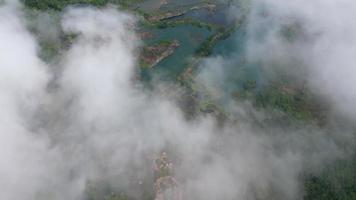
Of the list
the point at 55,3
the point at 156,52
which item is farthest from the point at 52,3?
the point at 156,52

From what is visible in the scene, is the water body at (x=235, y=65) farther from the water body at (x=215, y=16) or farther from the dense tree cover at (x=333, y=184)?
the dense tree cover at (x=333, y=184)

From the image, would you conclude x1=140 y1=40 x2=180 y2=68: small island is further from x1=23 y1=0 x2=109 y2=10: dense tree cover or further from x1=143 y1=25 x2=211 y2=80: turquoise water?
x1=23 y1=0 x2=109 y2=10: dense tree cover

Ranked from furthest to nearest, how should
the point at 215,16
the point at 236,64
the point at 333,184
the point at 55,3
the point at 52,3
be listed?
1. the point at 215,16
2. the point at 55,3
3. the point at 52,3
4. the point at 236,64
5. the point at 333,184

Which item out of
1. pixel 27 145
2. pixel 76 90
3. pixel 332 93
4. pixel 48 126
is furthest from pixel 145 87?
pixel 332 93

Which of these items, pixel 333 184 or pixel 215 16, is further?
pixel 215 16

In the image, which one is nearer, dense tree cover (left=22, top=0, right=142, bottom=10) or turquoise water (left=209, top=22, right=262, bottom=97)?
A: turquoise water (left=209, top=22, right=262, bottom=97)

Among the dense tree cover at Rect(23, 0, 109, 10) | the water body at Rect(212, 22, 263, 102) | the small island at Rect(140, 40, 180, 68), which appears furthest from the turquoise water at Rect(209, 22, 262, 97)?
the dense tree cover at Rect(23, 0, 109, 10)

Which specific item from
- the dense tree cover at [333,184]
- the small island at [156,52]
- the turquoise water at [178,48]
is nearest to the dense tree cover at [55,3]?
the turquoise water at [178,48]

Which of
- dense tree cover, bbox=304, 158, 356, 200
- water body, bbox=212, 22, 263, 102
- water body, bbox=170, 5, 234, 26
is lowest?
dense tree cover, bbox=304, 158, 356, 200

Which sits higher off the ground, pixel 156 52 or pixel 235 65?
pixel 156 52

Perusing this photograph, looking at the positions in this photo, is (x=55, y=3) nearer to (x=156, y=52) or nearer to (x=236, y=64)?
(x=156, y=52)
